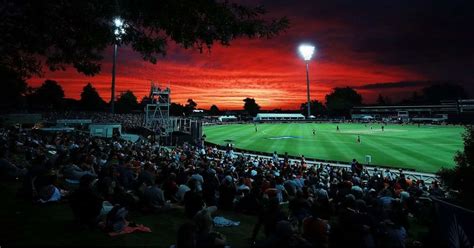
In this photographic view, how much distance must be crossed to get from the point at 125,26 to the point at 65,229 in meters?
5.91

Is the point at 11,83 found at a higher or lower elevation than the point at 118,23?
lower

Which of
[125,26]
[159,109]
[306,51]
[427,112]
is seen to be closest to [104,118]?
[159,109]

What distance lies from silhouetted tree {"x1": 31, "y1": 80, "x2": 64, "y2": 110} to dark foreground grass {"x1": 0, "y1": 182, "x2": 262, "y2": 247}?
10968 centimetres

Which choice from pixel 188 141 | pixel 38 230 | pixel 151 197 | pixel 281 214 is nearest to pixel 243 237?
pixel 281 214

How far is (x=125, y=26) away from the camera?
9680 millimetres

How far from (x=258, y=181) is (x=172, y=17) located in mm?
6681

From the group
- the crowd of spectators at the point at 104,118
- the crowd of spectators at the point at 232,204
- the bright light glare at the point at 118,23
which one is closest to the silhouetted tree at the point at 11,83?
the crowd of spectators at the point at 232,204

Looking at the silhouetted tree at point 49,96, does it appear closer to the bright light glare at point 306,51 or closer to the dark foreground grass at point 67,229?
the bright light glare at point 306,51

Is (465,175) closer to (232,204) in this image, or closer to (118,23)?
(232,204)

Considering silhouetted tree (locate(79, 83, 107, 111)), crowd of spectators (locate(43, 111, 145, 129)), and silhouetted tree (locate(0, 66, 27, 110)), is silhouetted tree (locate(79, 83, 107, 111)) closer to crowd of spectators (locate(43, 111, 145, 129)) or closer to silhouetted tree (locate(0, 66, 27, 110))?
crowd of spectators (locate(43, 111, 145, 129))

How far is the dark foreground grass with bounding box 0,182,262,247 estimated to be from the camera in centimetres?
709

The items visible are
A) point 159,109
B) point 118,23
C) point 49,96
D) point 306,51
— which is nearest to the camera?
point 118,23

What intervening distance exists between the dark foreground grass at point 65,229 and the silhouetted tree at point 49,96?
360 feet

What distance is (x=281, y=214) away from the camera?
6.86 meters
